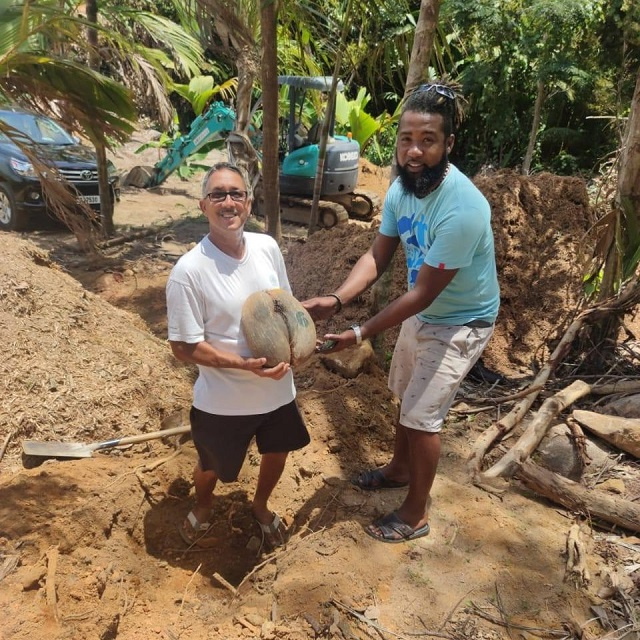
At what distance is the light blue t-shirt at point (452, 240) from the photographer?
247 cm

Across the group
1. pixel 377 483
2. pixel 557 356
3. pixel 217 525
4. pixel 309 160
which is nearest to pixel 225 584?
pixel 217 525

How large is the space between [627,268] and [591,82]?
977 centimetres

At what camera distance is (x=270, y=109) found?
642cm

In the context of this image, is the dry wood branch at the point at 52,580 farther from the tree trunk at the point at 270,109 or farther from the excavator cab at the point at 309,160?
the excavator cab at the point at 309,160

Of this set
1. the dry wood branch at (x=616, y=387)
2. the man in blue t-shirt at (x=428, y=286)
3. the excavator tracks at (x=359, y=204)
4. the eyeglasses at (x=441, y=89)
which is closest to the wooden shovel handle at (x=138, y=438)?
the man in blue t-shirt at (x=428, y=286)

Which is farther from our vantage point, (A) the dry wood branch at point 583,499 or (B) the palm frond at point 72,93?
(B) the palm frond at point 72,93

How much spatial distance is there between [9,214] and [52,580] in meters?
8.23

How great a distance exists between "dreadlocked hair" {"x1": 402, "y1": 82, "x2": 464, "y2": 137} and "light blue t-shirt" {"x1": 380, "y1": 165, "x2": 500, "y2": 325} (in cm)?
21

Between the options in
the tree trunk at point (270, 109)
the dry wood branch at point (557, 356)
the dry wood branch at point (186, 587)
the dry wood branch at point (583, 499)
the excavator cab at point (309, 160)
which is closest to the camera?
the dry wood branch at point (186, 587)

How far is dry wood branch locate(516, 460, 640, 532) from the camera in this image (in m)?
3.11

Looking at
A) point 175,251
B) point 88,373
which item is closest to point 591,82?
point 175,251

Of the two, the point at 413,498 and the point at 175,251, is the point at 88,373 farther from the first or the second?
the point at 175,251

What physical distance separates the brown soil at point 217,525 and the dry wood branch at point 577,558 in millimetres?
42

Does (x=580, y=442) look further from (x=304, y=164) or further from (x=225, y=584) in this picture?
(x=304, y=164)
